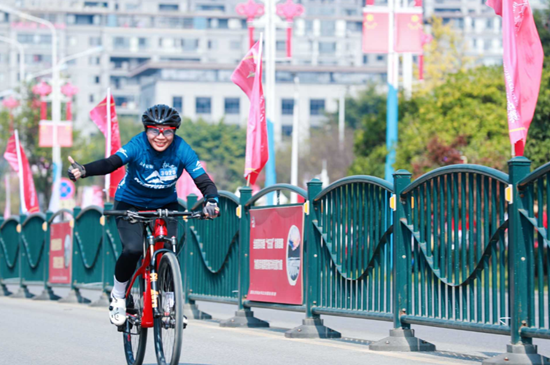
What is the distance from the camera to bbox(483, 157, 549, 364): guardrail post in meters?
7.88

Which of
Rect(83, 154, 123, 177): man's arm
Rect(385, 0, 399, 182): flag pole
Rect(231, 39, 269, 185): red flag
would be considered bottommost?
Rect(83, 154, 123, 177): man's arm

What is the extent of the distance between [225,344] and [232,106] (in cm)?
11851

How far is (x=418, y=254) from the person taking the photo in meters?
9.33

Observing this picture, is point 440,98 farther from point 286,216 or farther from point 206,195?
point 206,195

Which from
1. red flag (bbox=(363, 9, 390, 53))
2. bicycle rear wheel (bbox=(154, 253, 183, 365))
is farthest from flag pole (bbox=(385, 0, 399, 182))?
bicycle rear wheel (bbox=(154, 253, 183, 365))

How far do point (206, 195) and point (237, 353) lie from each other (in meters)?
2.20

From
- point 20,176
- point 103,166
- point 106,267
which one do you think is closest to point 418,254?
point 103,166

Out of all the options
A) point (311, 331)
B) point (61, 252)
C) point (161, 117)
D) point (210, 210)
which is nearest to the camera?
point (210, 210)

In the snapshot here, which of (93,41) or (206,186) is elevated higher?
(93,41)

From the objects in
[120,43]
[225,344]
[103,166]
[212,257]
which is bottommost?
[225,344]

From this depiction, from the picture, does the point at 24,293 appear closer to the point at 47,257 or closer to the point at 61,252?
the point at 47,257

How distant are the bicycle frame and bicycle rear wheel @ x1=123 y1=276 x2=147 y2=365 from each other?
0.13 metres

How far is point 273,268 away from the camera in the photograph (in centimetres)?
1163

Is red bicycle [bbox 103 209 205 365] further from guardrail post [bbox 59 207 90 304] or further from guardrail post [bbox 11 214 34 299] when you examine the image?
guardrail post [bbox 11 214 34 299]
